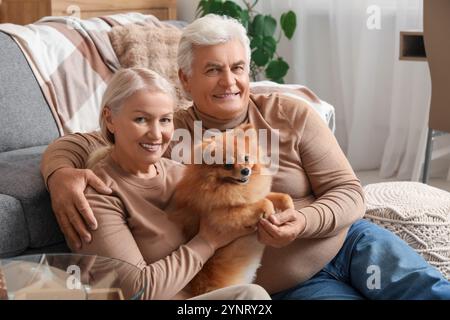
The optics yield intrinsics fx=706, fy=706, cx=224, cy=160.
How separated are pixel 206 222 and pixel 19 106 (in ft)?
3.47

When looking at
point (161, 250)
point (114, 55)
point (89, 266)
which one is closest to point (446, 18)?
point (114, 55)

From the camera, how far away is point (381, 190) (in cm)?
197

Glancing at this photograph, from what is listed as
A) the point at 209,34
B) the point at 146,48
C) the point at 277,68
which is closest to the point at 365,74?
the point at 277,68

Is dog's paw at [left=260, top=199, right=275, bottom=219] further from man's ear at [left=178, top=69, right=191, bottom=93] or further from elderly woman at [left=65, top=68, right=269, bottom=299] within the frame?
man's ear at [left=178, top=69, right=191, bottom=93]

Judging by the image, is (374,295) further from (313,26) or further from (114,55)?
(313,26)

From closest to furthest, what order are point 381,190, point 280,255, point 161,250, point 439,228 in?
point 161,250
point 280,255
point 439,228
point 381,190

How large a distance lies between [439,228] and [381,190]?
215 mm

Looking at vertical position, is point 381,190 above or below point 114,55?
below

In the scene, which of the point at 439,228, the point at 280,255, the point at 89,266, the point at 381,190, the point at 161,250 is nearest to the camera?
the point at 89,266

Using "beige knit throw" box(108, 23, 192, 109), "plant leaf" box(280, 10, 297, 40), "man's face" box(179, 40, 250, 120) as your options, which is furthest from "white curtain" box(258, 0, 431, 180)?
"man's face" box(179, 40, 250, 120)

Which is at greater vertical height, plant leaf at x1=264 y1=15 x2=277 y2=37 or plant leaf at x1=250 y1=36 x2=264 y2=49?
plant leaf at x1=264 y1=15 x2=277 y2=37

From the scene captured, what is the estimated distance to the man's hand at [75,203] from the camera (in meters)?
1.31

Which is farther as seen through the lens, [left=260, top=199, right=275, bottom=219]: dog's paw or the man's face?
the man's face

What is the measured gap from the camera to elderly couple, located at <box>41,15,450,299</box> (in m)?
1.31
